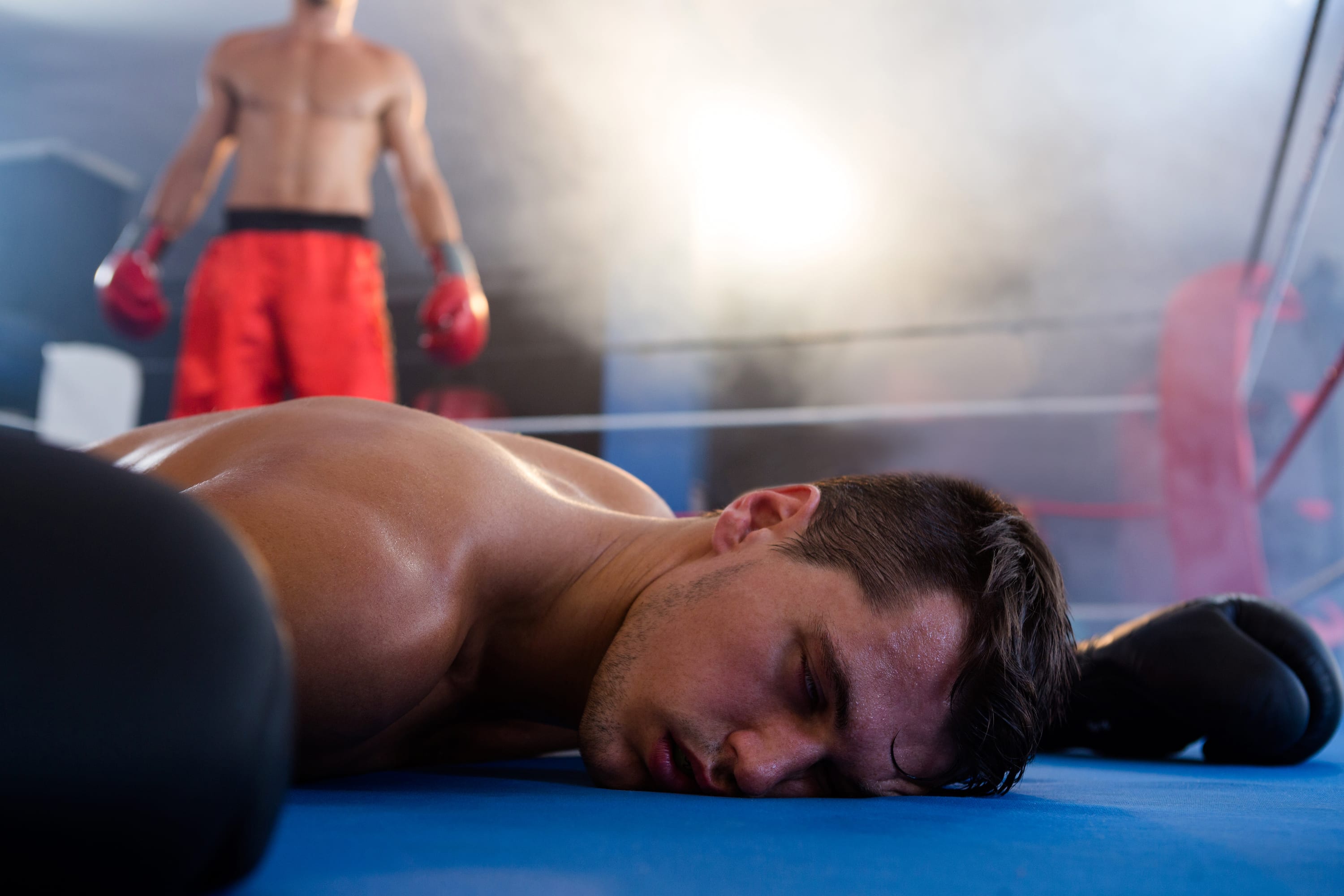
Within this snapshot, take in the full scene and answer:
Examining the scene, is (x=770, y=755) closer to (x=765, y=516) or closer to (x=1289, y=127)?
(x=765, y=516)

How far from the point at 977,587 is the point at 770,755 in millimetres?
225

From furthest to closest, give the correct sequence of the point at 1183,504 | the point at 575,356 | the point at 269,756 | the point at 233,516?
the point at 575,356 → the point at 1183,504 → the point at 233,516 → the point at 269,756

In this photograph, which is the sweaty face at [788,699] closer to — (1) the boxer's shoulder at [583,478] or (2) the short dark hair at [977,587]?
(2) the short dark hair at [977,587]

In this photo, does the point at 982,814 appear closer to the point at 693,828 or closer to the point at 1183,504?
the point at 693,828

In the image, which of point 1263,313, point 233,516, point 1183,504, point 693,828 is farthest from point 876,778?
point 1183,504

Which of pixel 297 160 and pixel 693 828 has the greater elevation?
pixel 297 160

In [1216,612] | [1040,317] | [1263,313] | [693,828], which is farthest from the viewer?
[1040,317]

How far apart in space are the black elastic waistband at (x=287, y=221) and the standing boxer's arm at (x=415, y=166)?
12.3 inches

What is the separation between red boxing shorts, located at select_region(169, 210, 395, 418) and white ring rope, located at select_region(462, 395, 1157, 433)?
1220 mm

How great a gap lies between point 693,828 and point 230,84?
3.09 metres

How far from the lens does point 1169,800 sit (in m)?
0.72

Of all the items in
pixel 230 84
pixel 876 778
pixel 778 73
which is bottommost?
pixel 876 778

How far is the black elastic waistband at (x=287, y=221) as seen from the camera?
270cm

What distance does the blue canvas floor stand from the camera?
0.39m
